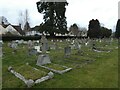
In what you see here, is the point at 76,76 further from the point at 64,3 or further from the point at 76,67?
the point at 64,3

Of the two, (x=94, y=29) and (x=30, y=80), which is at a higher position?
(x=94, y=29)

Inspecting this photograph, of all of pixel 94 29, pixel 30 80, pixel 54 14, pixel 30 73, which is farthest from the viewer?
pixel 94 29

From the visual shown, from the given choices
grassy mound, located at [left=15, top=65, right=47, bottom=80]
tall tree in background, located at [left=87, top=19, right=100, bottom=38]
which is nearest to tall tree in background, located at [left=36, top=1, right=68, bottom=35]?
tall tree in background, located at [left=87, top=19, right=100, bottom=38]

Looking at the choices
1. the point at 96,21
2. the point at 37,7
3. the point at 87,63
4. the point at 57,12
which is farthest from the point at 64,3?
the point at 87,63

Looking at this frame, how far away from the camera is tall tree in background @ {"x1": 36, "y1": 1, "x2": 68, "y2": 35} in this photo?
4728cm

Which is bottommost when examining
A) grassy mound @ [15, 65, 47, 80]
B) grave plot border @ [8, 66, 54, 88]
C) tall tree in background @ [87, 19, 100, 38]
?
grave plot border @ [8, 66, 54, 88]

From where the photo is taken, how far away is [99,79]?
9727mm

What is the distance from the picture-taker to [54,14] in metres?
48.4

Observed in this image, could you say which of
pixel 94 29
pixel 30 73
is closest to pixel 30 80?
pixel 30 73

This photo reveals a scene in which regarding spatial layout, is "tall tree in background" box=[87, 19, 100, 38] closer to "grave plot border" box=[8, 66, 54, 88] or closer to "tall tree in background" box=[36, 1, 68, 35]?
"tall tree in background" box=[36, 1, 68, 35]

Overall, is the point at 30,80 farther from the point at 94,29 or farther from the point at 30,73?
the point at 94,29

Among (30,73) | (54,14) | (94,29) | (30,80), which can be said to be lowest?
(30,80)

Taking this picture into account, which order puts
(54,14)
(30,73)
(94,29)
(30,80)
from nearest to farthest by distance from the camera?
(30,80), (30,73), (54,14), (94,29)

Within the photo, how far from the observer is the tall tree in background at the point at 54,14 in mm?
47281
